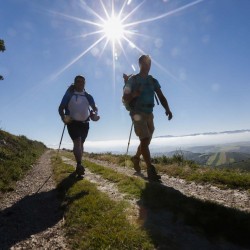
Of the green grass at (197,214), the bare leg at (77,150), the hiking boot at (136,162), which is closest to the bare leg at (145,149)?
the hiking boot at (136,162)

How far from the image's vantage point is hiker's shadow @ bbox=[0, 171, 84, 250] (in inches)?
236

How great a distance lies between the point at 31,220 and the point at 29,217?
0.26 m

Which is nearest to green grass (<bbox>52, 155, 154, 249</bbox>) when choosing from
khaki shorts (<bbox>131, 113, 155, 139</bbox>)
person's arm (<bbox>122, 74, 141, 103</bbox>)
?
khaki shorts (<bbox>131, 113, 155, 139</bbox>)

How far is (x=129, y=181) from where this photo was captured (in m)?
9.05

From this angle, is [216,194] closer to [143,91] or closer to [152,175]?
[152,175]

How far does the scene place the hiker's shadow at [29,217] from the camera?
598 cm

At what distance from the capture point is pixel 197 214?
18.8ft

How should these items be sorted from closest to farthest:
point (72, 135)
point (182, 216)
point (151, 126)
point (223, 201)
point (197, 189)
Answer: point (182, 216) → point (223, 201) → point (197, 189) → point (151, 126) → point (72, 135)

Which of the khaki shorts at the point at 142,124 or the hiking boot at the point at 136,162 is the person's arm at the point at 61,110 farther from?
the hiking boot at the point at 136,162

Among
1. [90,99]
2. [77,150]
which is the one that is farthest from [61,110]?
[77,150]

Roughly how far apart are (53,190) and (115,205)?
360 cm

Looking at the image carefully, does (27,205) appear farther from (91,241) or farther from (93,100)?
(93,100)

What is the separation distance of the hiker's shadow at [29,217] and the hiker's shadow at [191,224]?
205cm

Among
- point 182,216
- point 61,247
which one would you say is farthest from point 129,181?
point 61,247
